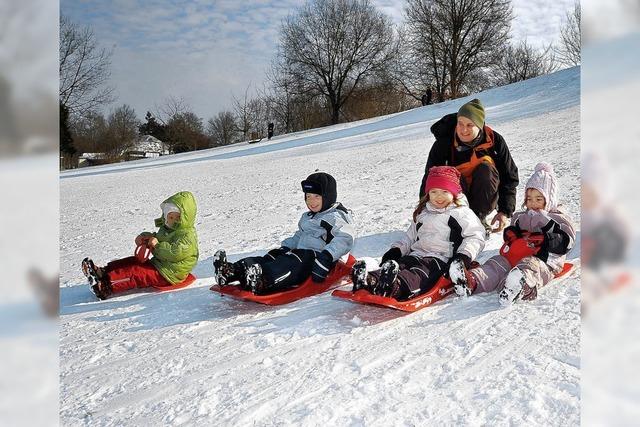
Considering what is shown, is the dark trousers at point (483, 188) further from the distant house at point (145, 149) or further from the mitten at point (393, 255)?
the distant house at point (145, 149)

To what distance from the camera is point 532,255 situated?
6.07 ft

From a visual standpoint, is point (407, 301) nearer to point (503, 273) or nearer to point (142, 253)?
point (503, 273)

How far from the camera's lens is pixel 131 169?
22.7ft

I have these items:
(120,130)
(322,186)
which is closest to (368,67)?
(120,130)

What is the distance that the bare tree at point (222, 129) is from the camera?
37.8 feet

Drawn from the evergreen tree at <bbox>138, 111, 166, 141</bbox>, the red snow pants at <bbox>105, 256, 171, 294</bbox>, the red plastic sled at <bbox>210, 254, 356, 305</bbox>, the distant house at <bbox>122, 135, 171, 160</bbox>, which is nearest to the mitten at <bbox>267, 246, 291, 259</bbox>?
the red plastic sled at <bbox>210, 254, 356, 305</bbox>

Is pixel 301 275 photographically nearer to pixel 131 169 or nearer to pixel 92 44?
pixel 131 169

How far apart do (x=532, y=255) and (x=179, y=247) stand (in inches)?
50.8

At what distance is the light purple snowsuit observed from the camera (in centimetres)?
175

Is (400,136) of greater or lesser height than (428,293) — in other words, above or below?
above

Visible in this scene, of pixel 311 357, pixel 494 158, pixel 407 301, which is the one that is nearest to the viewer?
pixel 311 357

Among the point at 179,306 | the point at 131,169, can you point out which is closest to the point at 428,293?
the point at 179,306

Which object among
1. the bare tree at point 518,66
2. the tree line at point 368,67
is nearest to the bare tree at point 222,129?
the tree line at point 368,67
